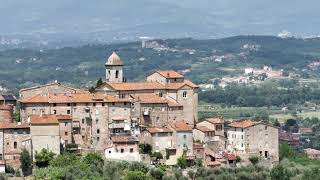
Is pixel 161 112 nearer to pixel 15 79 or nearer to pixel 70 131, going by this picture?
pixel 70 131

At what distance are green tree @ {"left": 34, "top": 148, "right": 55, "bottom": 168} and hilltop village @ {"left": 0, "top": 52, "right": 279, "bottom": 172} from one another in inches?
16.8

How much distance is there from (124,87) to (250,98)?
77.8 metres

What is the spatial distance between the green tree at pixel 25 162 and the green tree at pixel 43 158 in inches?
17.5

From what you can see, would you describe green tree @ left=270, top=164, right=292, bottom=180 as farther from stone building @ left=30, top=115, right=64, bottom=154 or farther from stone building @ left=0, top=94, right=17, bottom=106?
stone building @ left=0, top=94, right=17, bottom=106

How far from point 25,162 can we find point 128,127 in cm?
734

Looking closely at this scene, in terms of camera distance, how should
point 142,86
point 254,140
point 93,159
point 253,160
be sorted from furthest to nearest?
point 142,86 → point 254,140 → point 253,160 → point 93,159

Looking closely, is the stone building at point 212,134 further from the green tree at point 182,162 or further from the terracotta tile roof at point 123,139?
the terracotta tile roof at point 123,139

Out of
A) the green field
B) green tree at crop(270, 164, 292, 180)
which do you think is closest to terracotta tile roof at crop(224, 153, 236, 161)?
green tree at crop(270, 164, 292, 180)

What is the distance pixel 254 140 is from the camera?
60.6 metres

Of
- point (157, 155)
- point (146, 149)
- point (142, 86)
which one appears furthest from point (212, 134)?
point (142, 86)

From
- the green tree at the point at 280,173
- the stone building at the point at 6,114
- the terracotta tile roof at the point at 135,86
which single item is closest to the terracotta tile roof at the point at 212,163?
the green tree at the point at 280,173

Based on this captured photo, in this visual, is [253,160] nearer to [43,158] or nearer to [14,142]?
[43,158]

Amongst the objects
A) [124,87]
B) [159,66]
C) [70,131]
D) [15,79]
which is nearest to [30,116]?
[70,131]

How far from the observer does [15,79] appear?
550 ft
